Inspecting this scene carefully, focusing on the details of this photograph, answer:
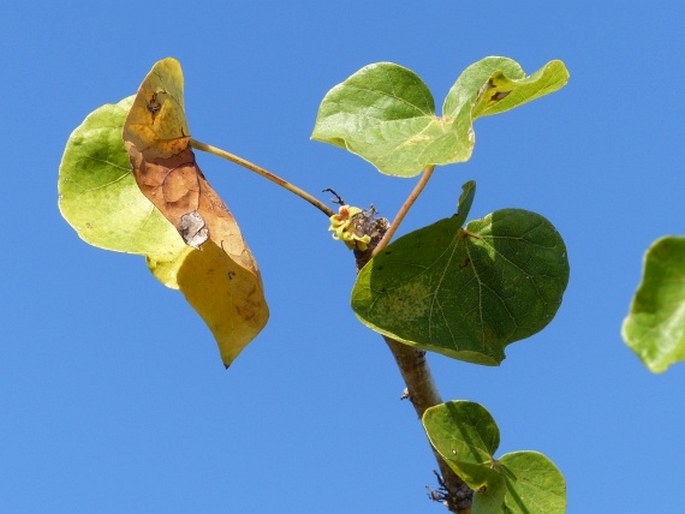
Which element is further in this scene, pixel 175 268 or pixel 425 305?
pixel 175 268

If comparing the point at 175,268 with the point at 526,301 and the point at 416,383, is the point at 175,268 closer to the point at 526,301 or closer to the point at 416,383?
the point at 416,383

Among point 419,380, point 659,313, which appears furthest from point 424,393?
point 659,313

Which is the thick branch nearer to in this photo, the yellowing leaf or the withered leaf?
the withered leaf

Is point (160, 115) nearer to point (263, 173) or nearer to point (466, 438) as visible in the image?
point (263, 173)

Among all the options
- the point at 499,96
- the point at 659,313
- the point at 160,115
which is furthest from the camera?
the point at 160,115

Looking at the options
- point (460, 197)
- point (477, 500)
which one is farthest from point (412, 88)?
point (477, 500)

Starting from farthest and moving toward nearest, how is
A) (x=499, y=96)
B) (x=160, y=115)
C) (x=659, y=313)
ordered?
1. (x=160, y=115)
2. (x=499, y=96)
3. (x=659, y=313)
